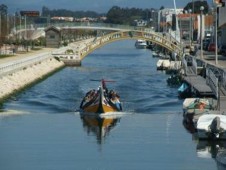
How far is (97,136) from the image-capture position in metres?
34.8

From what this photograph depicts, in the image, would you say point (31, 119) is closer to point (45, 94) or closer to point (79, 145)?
point (79, 145)

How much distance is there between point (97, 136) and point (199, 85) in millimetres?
15090

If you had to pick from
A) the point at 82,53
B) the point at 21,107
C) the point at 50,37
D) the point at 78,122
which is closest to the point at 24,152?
the point at 78,122

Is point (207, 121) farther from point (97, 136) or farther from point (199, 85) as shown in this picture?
point (199, 85)

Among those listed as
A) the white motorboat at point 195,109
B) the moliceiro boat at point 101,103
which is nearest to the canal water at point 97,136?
the moliceiro boat at point 101,103

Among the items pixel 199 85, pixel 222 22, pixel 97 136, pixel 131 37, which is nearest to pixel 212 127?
pixel 97 136

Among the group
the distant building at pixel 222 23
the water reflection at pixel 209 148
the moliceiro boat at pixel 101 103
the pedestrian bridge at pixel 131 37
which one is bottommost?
the water reflection at pixel 209 148

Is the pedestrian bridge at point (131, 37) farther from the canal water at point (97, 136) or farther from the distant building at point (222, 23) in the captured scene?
the canal water at point (97, 136)

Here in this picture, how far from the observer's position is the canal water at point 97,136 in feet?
93.3

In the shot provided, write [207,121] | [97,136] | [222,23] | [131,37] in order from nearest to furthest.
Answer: [207,121], [97,136], [222,23], [131,37]

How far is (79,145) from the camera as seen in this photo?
3200cm

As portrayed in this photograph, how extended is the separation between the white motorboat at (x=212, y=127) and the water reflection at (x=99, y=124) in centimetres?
387

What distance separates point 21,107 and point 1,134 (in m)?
9.57

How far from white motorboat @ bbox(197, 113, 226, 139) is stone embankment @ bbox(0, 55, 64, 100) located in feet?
56.2
